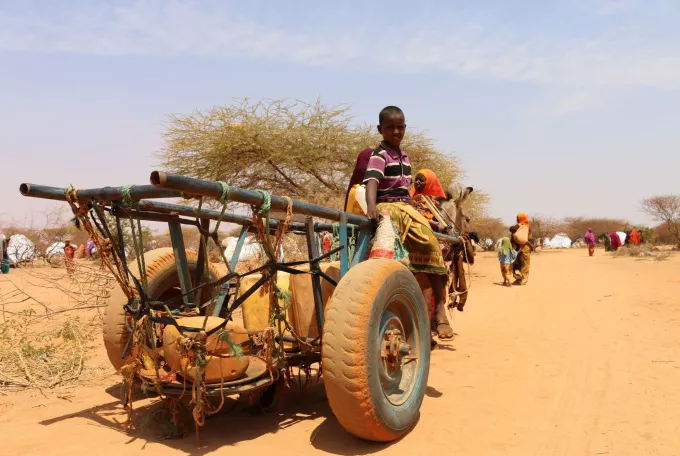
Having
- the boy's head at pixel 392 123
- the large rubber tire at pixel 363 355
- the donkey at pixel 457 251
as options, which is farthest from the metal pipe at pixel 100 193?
the donkey at pixel 457 251

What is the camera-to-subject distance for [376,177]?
175 inches

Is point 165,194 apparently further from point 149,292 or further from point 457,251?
point 457,251

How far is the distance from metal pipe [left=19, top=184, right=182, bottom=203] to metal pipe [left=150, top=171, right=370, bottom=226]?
0.68 feet

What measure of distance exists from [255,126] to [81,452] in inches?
586

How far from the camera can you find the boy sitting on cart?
176 inches

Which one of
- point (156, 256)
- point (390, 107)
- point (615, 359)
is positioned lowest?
point (615, 359)

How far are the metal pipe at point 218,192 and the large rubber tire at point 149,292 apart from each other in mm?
1452

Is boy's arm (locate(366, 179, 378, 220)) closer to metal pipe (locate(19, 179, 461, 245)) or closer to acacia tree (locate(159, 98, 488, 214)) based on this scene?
metal pipe (locate(19, 179, 461, 245))

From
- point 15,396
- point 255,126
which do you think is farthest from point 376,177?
point 255,126

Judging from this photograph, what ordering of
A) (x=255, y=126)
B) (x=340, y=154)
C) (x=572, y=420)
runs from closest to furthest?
(x=572, y=420) < (x=255, y=126) < (x=340, y=154)

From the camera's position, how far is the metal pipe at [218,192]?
2488 mm

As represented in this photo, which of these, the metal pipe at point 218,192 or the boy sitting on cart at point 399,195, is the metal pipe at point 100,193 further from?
the boy sitting on cart at point 399,195

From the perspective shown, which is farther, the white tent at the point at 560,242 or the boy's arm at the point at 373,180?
the white tent at the point at 560,242

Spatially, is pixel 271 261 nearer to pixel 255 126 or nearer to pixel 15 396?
pixel 15 396
